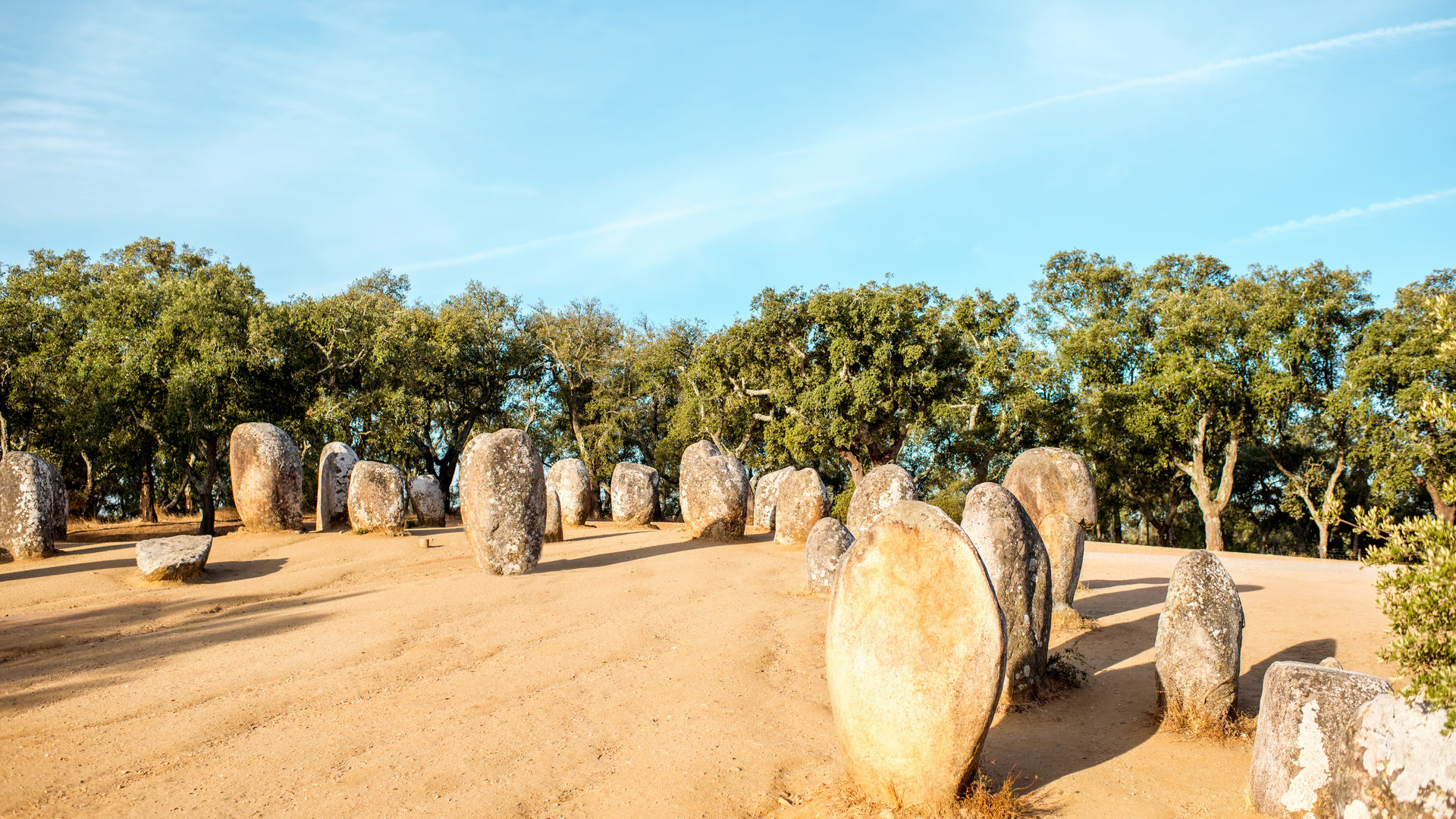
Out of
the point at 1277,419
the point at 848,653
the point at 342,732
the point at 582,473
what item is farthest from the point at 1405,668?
the point at 1277,419

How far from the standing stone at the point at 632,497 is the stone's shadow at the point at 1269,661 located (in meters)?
16.4

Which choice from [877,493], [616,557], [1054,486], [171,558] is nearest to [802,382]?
[877,493]

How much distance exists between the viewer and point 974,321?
28797 millimetres

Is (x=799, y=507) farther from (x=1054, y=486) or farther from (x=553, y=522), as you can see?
(x=1054, y=486)

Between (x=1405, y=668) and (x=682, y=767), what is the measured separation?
181 inches

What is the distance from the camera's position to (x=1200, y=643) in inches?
282

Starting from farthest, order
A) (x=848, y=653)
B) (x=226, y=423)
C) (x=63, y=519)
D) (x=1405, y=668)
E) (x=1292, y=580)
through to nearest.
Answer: (x=226, y=423), (x=63, y=519), (x=1292, y=580), (x=848, y=653), (x=1405, y=668)

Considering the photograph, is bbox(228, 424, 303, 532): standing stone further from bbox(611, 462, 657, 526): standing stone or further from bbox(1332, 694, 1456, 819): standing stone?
bbox(1332, 694, 1456, 819): standing stone

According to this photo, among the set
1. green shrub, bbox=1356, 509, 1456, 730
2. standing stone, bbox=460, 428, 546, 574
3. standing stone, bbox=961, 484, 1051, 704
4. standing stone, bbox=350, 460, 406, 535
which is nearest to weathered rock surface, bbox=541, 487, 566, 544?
standing stone, bbox=350, 460, 406, 535

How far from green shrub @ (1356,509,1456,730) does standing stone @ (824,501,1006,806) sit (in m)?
1.98

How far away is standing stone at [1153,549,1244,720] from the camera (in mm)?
7086

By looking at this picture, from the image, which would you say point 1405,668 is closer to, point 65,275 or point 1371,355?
point 1371,355

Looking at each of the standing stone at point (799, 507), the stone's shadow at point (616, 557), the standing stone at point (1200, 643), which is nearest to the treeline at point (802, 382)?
the standing stone at point (799, 507)

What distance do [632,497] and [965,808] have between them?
18525 mm
